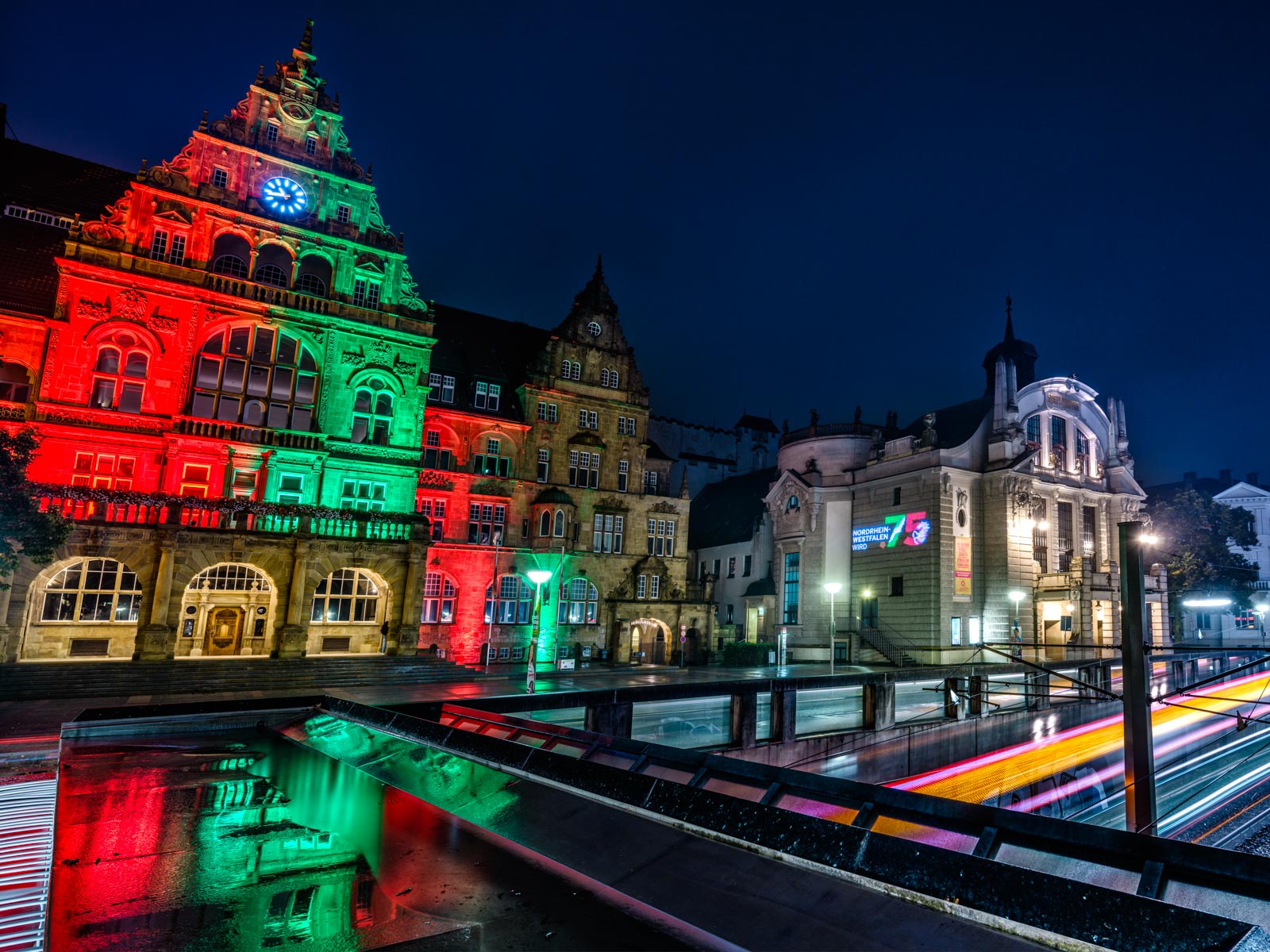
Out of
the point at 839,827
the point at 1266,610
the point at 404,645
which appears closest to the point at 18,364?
the point at 404,645

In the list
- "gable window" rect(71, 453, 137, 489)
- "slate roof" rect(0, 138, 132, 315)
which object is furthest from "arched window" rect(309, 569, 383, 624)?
"slate roof" rect(0, 138, 132, 315)

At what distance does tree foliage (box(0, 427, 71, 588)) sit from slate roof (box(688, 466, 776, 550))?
147 feet

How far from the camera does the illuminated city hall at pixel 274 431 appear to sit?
29875 mm

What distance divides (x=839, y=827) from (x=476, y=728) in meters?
6.84

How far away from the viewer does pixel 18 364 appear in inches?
1225

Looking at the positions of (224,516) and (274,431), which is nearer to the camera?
(224,516)

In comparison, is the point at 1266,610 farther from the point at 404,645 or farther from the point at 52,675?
the point at 52,675

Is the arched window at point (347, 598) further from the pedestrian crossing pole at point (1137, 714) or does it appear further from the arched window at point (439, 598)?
the pedestrian crossing pole at point (1137, 714)

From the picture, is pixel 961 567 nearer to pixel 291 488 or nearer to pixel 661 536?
pixel 661 536

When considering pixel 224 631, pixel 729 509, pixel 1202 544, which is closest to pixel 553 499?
pixel 224 631

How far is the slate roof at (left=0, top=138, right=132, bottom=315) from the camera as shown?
3228 centimetres

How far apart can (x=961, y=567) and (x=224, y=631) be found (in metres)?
42.3

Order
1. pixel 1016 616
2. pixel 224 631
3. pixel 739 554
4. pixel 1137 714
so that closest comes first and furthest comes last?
1. pixel 1137 714
2. pixel 224 631
3. pixel 1016 616
4. pixel 739 554

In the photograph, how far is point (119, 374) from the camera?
3173 cm
